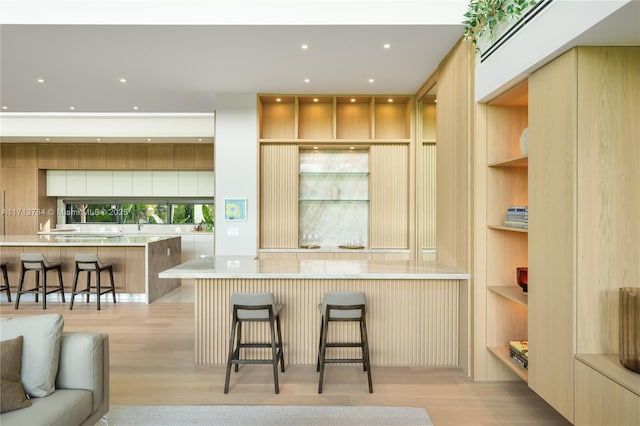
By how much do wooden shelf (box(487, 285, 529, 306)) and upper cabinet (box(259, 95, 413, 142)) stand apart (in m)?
2.72

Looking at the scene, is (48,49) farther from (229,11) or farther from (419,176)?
(419,176)

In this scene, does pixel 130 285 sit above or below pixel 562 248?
below

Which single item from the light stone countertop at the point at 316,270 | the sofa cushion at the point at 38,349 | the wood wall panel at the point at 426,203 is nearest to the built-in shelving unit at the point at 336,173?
the wood wall panel at the point at 426,203

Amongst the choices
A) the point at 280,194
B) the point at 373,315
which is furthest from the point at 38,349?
the point at 280,194

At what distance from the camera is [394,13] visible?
310 centimetres

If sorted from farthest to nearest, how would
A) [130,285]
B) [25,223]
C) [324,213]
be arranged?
[25,223] → [130,285] → [324,213]

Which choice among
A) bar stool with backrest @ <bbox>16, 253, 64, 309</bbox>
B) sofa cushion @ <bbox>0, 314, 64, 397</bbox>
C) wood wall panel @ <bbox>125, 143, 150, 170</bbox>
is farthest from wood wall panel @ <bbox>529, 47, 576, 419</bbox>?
wood wall panel @ <bbox>125, 143, 150, 170</bbox>

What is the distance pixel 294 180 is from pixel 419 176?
1692 mm

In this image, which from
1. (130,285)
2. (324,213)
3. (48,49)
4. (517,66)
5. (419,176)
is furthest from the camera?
(130,285)

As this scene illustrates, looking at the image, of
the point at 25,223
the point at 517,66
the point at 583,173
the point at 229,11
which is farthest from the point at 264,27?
the point at 25,223

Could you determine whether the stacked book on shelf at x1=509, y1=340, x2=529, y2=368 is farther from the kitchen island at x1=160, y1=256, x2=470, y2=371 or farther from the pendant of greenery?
the pendant of greenery

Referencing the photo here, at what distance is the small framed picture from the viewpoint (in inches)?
194

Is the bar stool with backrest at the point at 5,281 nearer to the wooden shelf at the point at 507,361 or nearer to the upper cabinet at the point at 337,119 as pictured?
the upper cabinet at the point at 337,119

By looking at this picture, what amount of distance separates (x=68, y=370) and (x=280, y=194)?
339cm
